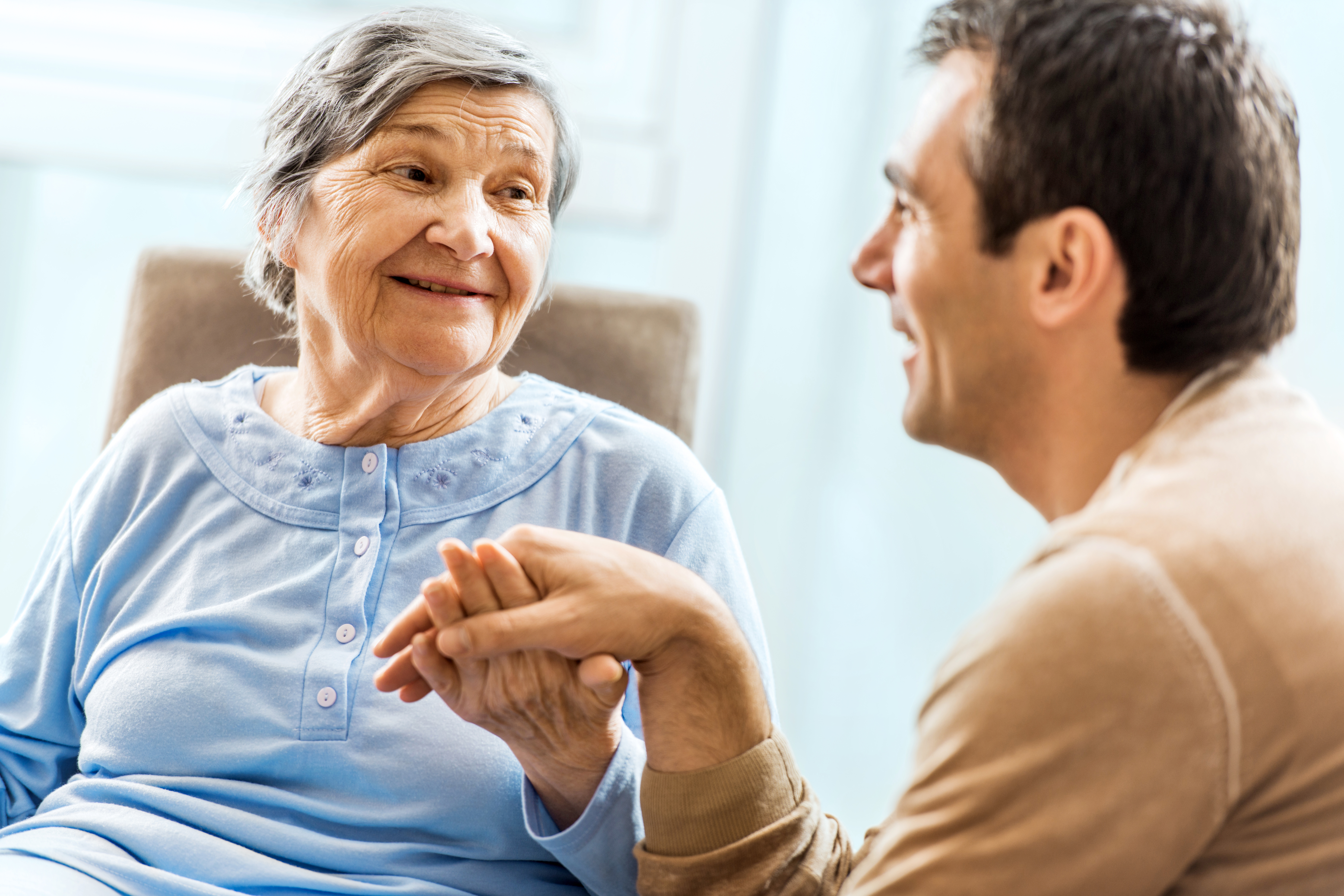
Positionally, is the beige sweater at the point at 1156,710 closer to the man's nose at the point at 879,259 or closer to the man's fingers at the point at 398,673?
the man's nose at the point at 879,259

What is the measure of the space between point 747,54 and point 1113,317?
1.58m

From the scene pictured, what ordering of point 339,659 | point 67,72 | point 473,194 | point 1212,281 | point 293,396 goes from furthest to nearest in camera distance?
point 67,72
point 293,396
point 473,194
point 339,659
point 1212,281

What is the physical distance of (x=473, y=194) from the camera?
51.2 inches

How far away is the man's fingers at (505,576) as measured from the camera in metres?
0.96

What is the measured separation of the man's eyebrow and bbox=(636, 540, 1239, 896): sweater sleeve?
345 millimetres

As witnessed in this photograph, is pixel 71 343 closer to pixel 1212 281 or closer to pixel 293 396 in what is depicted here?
pixel 293 396

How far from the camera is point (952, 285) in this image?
2.96 ft

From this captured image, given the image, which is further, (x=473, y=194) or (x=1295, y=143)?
(x=473, y=194)

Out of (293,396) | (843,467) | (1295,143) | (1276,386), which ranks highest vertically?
(1295,143)

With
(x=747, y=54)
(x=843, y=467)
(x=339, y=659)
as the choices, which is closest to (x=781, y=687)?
(x=843, y=467)

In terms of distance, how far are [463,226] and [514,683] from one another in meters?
0.53

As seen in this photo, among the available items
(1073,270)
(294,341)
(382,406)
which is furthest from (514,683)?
(294,341)

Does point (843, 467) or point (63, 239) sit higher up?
point (63, 239)

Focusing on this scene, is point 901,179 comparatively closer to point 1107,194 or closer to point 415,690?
point 1107,194
